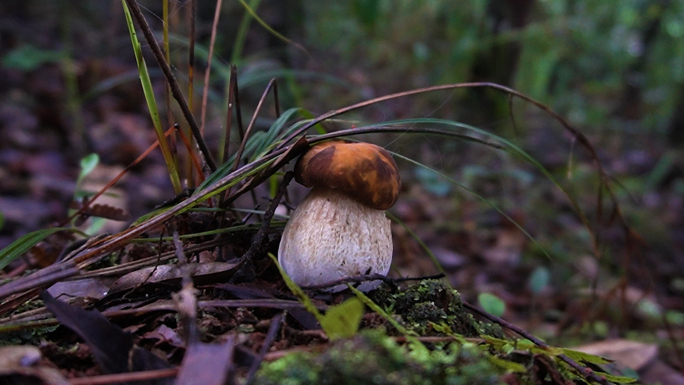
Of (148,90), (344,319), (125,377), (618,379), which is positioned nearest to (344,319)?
(344,319)

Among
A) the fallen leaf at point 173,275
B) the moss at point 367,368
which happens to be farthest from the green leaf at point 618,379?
the fallen leaf at point 173,275

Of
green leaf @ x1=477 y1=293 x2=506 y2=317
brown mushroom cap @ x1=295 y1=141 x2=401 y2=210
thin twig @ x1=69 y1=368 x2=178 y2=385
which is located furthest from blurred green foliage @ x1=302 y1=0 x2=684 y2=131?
thin twig @ x1=69 y1=368 x2=178 y2=385

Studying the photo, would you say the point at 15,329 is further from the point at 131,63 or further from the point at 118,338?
the point at 131,63

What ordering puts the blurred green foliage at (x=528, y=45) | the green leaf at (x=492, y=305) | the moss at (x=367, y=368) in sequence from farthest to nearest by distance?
the blurred green foliage at (x=528, y=45)
the green leaf at (x=492, y=305)
the moss at (x=367, y=368)

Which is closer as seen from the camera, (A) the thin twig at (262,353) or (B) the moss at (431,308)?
(A) the thin twig at (262,353)

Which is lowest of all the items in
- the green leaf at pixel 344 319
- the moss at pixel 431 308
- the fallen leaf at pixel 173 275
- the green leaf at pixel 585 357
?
the green leaf at pixel 585 357

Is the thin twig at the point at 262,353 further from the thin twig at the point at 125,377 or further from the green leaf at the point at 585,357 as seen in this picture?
the green leaf at the point at 585,357

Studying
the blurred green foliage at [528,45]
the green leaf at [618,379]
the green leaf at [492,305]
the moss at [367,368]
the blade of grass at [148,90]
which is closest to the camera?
the moss at [367,368]

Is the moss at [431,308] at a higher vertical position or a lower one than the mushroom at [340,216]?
lower
